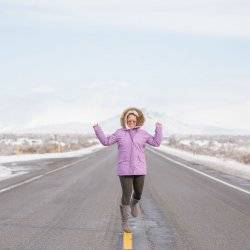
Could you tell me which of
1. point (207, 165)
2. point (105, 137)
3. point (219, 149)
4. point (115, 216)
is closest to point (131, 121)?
point (105, 137)

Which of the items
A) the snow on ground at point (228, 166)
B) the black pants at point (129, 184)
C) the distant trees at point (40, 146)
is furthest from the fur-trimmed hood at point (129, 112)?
the distant trees at point (40, 146)

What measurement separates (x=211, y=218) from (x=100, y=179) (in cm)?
1024

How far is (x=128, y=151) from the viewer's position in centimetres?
906

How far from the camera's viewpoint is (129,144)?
9.08 meters

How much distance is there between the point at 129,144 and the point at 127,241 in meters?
1.32

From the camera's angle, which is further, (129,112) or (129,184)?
(129,184)

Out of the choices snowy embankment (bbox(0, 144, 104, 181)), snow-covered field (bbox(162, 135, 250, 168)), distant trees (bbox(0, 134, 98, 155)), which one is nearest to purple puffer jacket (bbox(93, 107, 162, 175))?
snowy embankment (bbox(0, 144, 104, 181))

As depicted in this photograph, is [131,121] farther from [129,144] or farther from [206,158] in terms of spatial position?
[206,158]

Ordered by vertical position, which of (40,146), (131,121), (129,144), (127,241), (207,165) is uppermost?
(131,121)

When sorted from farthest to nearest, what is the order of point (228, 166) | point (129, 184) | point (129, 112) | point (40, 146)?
point (40, 146) → point (228, 166) → point (129, 184) → point (129, 112)

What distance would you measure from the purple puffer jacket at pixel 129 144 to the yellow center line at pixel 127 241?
88 centimetres

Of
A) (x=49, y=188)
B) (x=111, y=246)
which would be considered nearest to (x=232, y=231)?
(x=111, y=246)

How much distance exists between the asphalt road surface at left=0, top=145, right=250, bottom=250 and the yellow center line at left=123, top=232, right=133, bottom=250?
7cm

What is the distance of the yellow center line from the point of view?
27.2 ft
